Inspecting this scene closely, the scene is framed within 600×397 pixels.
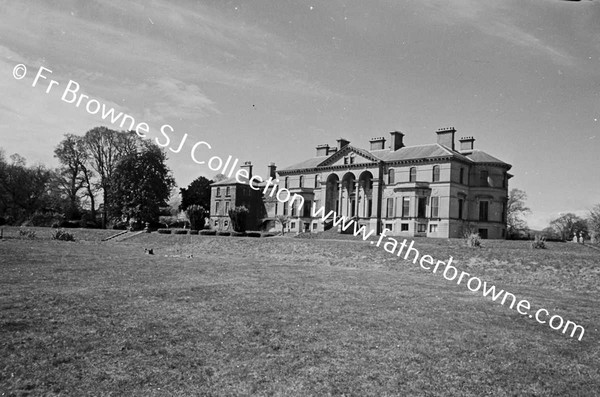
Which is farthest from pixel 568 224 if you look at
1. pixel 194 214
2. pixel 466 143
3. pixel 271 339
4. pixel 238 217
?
pixel 271 339

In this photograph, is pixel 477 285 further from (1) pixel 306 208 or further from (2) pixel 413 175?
(1) pixel 306 208

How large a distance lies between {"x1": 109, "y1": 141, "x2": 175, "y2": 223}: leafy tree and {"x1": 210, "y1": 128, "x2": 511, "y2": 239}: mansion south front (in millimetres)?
19738

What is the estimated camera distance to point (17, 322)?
863cm

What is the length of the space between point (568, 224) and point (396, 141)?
5648 centimetres

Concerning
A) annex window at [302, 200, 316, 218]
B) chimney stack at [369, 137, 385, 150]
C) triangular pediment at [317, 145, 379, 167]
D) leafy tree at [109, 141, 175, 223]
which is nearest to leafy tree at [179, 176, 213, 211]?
leafy tree at [109, 141, 175, 223]

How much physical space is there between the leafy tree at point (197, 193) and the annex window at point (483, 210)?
175 feet

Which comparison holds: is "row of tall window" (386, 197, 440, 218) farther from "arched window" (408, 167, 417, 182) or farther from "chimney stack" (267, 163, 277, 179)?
"chimney stack" (267, 163, 277, 179)

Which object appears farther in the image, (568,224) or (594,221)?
(568,224)

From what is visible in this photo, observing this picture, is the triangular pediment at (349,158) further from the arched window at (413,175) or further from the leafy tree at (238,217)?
the leafy tree at (238,217)

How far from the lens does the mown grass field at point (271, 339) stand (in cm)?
669

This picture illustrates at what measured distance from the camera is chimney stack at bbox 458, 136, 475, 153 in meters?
52.9

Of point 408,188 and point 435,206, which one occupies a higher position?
point 408,188

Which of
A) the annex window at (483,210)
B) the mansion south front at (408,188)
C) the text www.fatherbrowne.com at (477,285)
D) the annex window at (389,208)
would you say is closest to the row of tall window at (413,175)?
the mansion south front at (408,188)

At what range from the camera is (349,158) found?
189 feet
